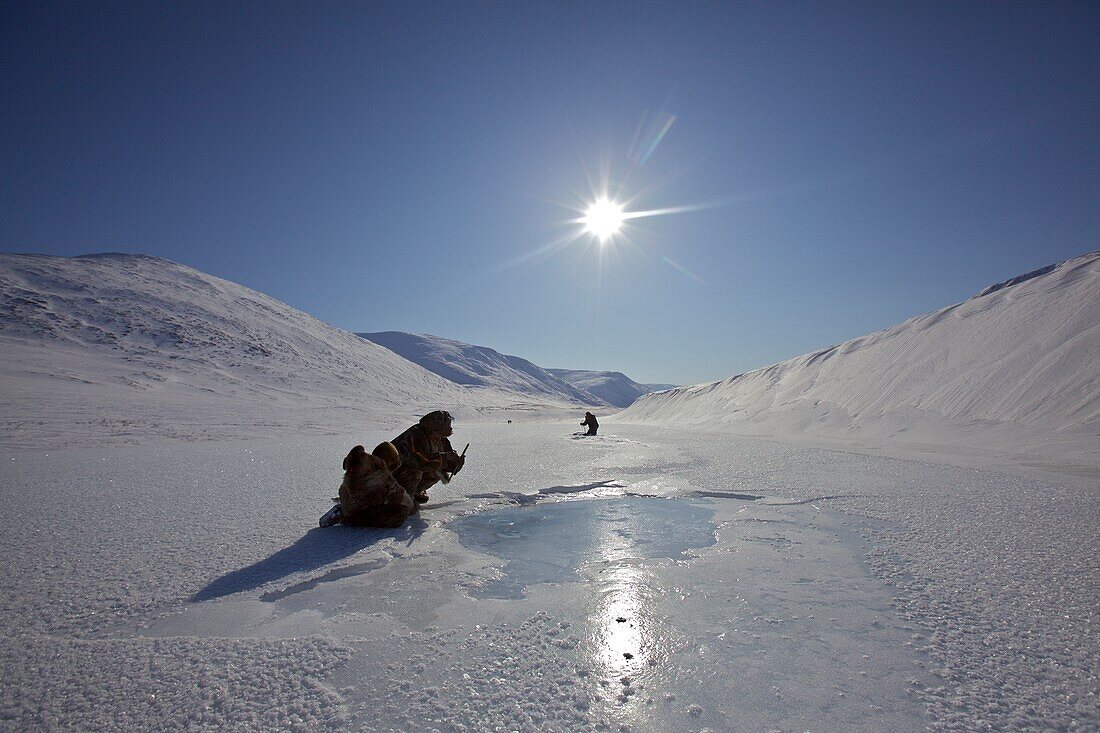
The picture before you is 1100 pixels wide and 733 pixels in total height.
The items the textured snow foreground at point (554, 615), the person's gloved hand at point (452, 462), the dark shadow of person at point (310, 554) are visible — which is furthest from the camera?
the person's gloved hand at point (452, 462)

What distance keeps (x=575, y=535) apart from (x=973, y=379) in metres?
16.9

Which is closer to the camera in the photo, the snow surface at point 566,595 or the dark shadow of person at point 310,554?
the snow surface at point 566,595

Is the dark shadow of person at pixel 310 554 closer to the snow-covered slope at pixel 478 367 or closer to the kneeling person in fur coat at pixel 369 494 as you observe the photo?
the kneeling person in fur coat at pixel 369 494

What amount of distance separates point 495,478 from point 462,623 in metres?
5.34

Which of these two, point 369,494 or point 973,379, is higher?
point 973,379

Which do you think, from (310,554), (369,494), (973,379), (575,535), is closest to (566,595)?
(575,535)

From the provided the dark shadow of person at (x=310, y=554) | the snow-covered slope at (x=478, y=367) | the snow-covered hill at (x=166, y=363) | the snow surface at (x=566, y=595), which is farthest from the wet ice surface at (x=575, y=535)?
the snow-covered slope at (x=478, y=367)

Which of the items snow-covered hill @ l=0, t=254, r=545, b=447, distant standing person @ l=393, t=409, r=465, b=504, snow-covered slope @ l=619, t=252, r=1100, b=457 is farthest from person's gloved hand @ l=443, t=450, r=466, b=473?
snow-covered hill @ l=0, t=254, r=545, b=447

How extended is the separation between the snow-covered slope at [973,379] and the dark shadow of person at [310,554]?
12596 mm

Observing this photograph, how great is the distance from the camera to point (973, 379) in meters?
15.0

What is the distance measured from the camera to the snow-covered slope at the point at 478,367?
469ft

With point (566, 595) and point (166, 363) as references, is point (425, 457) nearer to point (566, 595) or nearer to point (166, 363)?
point (566, 595)

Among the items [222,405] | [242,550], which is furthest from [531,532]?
[222,405]

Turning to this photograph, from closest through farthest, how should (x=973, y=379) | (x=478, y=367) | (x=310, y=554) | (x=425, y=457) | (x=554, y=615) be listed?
1. (x=554, y=615)
2. (x=310, y=554)
3. (x=425, y=457)
4. (x=973, y=379)
5. (x=478, y=367)
